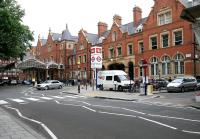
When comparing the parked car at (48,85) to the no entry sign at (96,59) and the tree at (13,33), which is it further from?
the no entry sign at (96,59)

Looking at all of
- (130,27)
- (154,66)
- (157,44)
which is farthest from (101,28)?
(154,66)

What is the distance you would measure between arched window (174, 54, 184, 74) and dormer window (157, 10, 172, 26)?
5641mm

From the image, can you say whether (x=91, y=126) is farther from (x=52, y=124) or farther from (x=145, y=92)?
(x=145, y=92)

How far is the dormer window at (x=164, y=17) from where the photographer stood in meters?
46.3

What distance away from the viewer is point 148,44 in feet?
164

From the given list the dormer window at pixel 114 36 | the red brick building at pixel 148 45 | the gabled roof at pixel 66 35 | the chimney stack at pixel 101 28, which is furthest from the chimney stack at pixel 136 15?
the gabled roof at pixel 66 35

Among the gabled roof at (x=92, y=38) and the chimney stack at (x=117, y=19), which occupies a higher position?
the chimney stack at (x=117, y=19)

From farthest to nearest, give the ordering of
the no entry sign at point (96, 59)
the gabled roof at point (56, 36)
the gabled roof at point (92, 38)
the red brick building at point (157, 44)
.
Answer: the gabled roof at point (56, 36), the gabled roof at point (92, 38), the red brick building at point (157, 44), the no entry sign at point (96, 59)

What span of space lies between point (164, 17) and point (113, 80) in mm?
15135

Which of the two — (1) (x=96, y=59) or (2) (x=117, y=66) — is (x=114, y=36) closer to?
(2) (x=117, y=66)

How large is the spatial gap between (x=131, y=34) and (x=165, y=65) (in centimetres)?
1102

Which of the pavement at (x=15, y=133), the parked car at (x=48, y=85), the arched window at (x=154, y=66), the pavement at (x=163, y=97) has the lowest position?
the pavement at (x=15, y=133)

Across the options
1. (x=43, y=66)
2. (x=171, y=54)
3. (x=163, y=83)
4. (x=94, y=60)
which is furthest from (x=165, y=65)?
(x=43, y=66)

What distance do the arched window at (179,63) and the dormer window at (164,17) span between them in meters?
5.64
